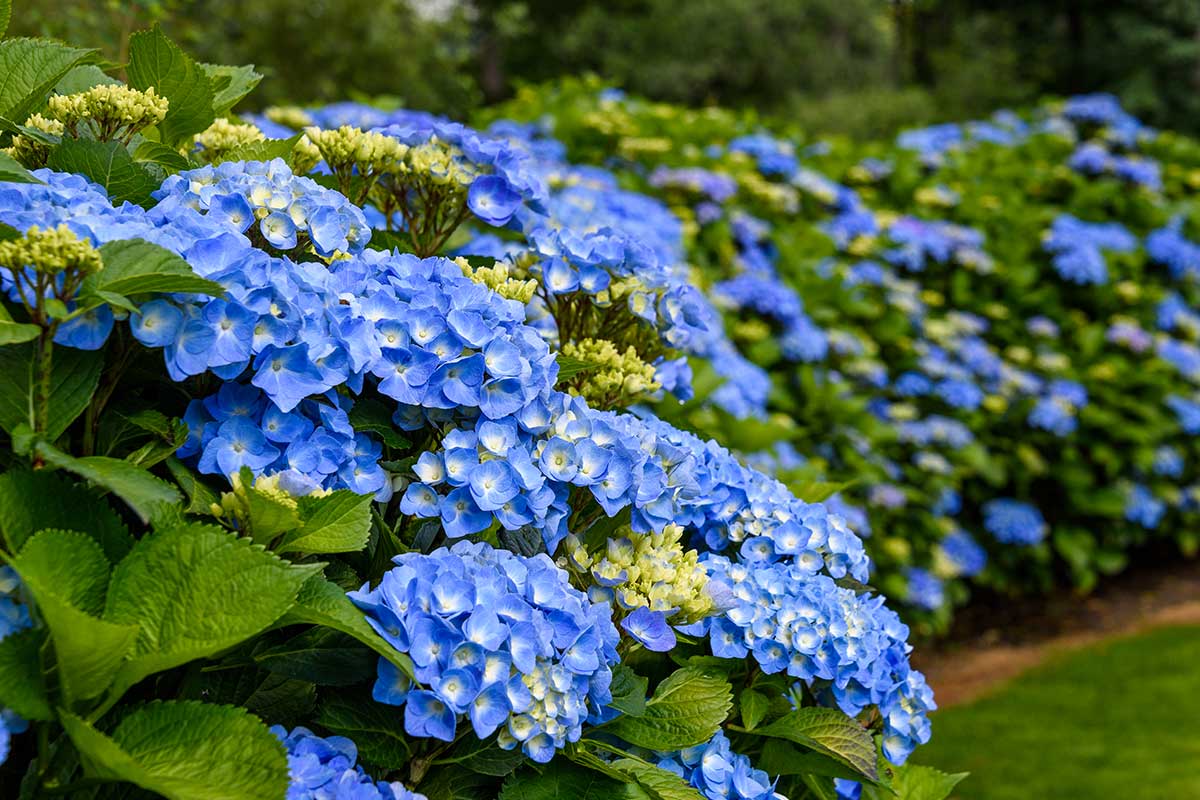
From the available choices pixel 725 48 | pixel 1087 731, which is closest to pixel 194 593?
pixel 1087 731

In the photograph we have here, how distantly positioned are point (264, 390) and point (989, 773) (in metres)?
3.64

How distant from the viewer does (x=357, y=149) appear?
171 cm

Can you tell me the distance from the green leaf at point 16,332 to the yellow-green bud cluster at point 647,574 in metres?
0.66

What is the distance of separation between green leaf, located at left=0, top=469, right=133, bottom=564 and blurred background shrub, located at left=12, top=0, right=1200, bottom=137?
10.6ft

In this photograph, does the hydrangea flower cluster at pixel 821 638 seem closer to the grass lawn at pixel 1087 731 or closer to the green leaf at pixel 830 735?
the green leaf at pixel 830 735

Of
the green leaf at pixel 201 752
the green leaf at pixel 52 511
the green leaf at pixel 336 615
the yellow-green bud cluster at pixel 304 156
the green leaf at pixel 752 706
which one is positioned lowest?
the green leaf at pixel 752 706

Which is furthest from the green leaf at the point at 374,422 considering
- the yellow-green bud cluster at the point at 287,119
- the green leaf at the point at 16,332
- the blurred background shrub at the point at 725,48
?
the blurred background shrub at the point at 725,48

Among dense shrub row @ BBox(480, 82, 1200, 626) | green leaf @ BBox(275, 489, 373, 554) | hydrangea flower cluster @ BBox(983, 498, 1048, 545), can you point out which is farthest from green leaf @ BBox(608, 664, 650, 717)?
hydrangea flower cluster @ BBox(983, 498, 1048, 545)

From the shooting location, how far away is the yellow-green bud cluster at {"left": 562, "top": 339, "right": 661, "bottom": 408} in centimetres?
172

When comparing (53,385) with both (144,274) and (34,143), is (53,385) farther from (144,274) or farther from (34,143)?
(34,143)

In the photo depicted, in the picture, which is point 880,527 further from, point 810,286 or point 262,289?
point 262,289

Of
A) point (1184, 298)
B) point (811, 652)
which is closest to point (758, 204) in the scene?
point (1184, 298)

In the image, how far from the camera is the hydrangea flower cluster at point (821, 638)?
4.77ft

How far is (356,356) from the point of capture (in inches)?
51.1
